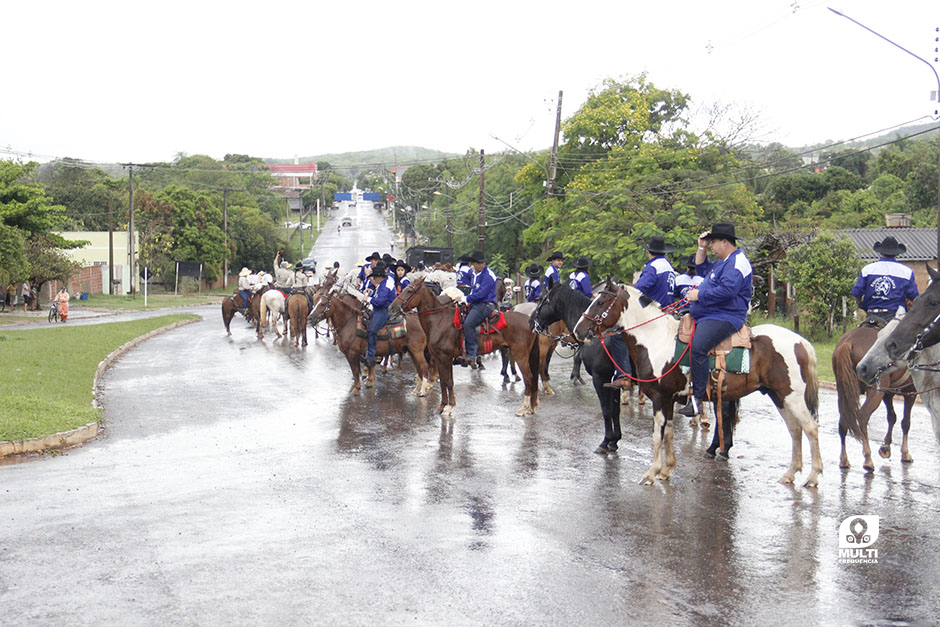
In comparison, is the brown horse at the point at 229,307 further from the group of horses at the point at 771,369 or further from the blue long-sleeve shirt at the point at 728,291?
the blue long-sleeve shirt at the point at 728,291

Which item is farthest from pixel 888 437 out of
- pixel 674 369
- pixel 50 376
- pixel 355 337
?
pixel 50 376

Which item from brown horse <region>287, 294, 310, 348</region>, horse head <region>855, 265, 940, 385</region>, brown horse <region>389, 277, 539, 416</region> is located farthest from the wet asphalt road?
brown horse <region>287, 294, 310, 348</region>

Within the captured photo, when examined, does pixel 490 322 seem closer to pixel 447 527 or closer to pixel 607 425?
pixel 607 425

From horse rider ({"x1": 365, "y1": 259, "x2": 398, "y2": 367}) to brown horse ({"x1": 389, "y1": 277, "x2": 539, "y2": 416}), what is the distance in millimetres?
1331

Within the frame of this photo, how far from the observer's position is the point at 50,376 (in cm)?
1770

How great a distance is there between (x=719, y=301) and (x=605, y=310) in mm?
1401

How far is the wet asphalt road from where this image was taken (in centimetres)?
610

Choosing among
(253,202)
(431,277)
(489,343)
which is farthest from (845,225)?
(253,202)

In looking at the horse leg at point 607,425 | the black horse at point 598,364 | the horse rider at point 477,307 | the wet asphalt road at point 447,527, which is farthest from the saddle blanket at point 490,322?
the horse leg at point 607,425

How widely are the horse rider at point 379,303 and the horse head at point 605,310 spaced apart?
6.85m

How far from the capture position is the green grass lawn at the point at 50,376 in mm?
12445

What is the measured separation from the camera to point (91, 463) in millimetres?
10992

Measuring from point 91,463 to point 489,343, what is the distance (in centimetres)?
742

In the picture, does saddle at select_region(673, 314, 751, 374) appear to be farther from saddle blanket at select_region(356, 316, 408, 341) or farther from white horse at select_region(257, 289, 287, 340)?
white horse at select_region(257, 289, 287, 340)
